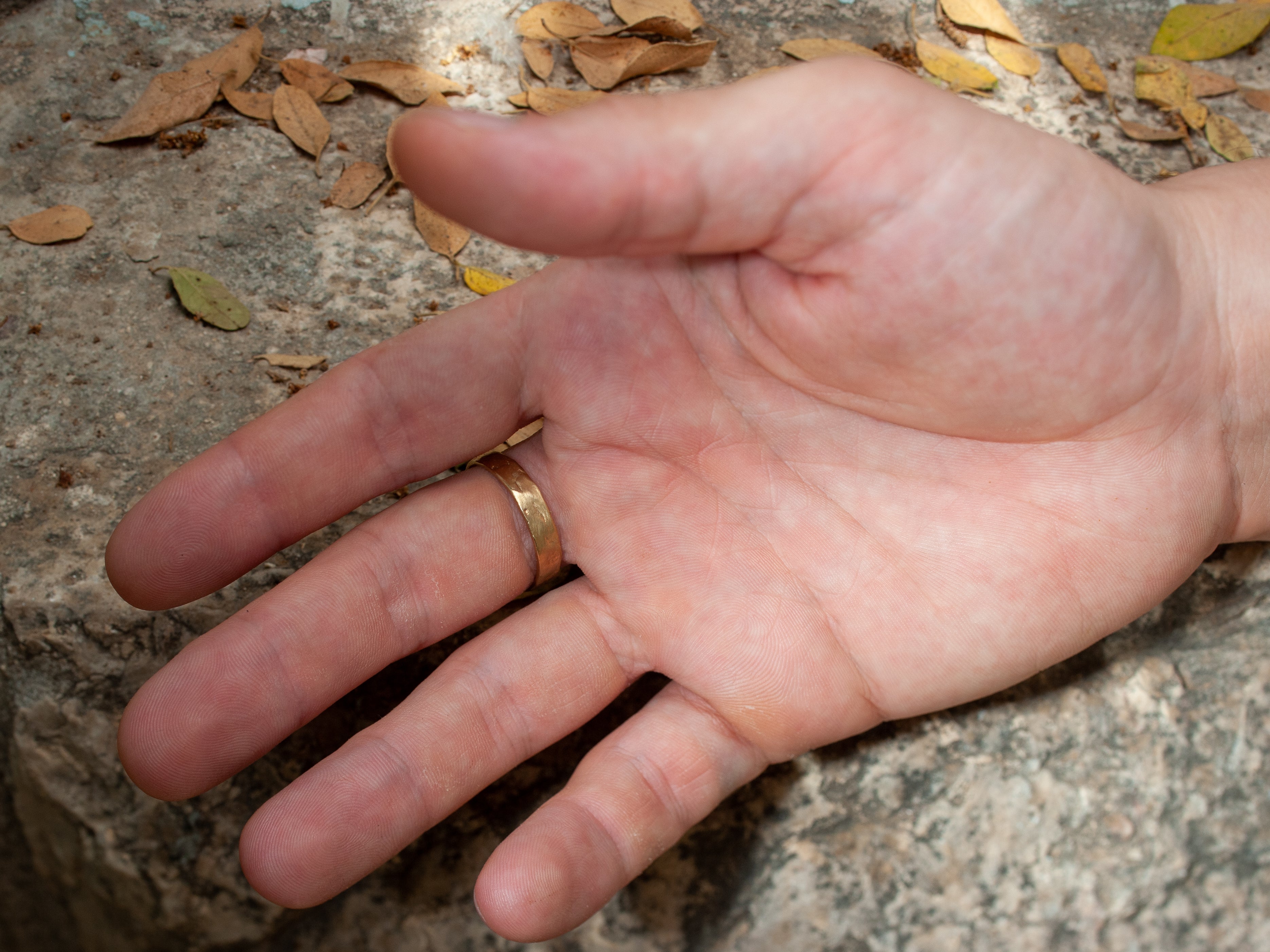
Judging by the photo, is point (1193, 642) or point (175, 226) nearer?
point (1193, 642)

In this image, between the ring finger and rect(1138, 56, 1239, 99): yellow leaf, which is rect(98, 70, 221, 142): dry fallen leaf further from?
rect(1138, 56, 1239, 99): yellow leaf

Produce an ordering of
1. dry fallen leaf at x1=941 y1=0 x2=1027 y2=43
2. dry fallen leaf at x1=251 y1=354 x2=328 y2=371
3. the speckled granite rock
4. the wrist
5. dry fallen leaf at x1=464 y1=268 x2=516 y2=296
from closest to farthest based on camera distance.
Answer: the wrist < the speckled granite rock < dry fallen leaf at x1=251 y1=354 x2=328 y2=371 < dry fallen leaf at x1=464 y1=268 x2=516 y2=296 < dry fallen leaf at x1=941 y1=0 x2=1027 y2=43

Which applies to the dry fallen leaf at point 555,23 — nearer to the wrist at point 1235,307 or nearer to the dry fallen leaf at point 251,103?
the dry fallen leaf at point 251,103

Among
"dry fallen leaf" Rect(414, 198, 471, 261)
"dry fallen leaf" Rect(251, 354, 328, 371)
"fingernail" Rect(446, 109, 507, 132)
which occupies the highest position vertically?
"fingernail" Rect(446, 109, 507, 132)

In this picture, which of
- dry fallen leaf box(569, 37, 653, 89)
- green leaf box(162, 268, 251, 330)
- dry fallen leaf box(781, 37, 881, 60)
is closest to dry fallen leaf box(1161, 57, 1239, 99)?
dry fallen leaf box(781, 37, 881, 60)

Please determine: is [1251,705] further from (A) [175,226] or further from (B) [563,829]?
(A) [175,226]

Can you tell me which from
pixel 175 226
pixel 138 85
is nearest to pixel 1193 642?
pixel 175 226
